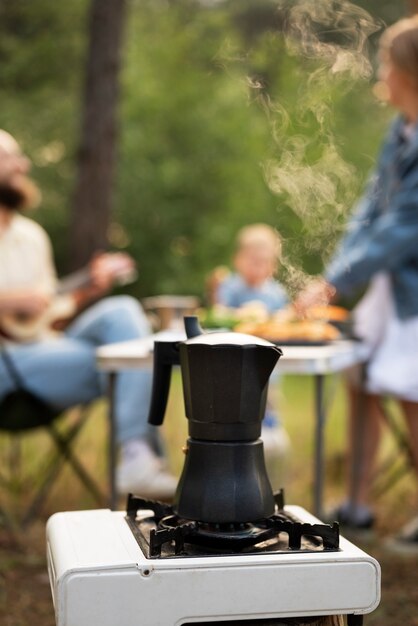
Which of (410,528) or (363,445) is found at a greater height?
(363,445)

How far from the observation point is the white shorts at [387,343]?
137 inches

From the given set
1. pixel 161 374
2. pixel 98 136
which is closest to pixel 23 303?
pixel 161 374

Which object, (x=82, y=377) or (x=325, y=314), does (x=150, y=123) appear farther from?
(x=325, y=314)

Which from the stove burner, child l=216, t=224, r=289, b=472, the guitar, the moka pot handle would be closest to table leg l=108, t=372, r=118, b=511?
the guitar

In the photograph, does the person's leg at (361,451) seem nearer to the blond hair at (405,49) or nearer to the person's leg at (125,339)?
the person's leg at (125,339)

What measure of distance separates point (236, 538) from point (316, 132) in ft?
5.11

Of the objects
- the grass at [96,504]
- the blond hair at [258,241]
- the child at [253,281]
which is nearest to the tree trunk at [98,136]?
the grass at [96,504]

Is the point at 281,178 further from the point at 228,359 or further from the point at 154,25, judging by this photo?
the point at 154,25

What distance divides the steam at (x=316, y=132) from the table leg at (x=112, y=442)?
2.08 ft

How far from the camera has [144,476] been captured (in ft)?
11.4

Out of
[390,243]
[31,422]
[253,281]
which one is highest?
[390,243]

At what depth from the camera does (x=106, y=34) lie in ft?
25.9

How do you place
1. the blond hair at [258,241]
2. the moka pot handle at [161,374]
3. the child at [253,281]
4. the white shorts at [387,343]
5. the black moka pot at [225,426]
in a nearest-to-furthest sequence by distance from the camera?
the black moka pot at [225,426], the moka pot handle at [161,374], the white shorts at [387,343], the child at [253,281], the blond hair at [258,241]

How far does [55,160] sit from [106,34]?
468cm
